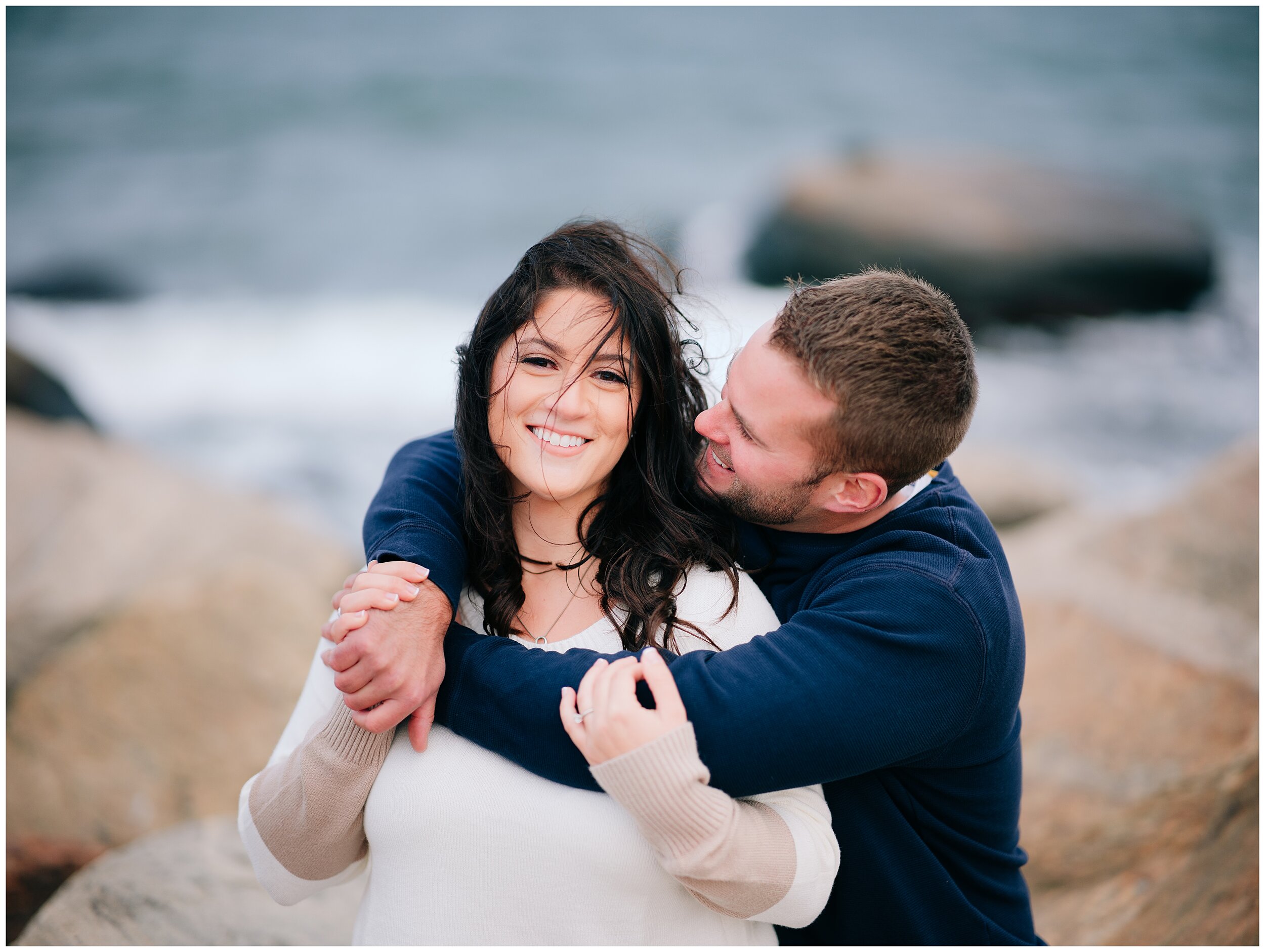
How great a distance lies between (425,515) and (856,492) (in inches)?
36.3

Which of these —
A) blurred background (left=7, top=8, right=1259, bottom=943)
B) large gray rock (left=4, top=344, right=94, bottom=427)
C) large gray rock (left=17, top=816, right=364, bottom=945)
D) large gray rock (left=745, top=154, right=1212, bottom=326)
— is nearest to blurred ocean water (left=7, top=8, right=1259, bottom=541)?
blurred background (left=7, top=8, right=1259, bottom=943)

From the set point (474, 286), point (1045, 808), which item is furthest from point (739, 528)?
point (474, 286)

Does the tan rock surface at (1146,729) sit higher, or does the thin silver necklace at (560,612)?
the thin silver necklace at (560,612)

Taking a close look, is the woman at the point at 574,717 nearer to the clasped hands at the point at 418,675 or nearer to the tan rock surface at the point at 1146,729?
the clasped hands at the point at 418,675

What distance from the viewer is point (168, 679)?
359 centimetres

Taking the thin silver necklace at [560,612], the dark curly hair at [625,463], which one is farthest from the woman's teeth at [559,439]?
the thin silver necklace at [560,612]

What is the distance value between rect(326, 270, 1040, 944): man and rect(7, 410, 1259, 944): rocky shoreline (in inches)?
40.9

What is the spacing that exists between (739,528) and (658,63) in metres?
18.1

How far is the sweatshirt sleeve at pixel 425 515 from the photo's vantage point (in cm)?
178

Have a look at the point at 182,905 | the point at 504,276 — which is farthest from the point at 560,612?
the point at 504,276

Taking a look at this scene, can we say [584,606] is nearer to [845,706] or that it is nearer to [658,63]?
[845,706]

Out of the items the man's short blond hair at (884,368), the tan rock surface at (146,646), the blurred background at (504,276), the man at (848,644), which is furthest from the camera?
the tan rock surface at (146,646)

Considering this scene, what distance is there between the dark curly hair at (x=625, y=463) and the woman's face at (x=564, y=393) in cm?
3

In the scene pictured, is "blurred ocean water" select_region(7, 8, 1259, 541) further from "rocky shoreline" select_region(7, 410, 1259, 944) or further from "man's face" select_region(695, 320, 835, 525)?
"man's face" select_region(695, 320, 835, 525)
